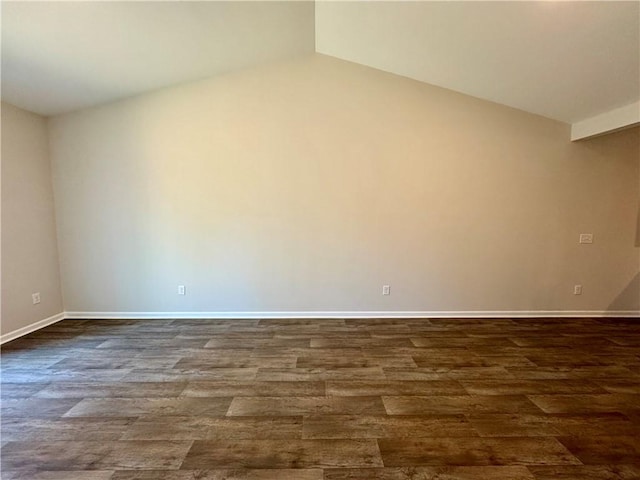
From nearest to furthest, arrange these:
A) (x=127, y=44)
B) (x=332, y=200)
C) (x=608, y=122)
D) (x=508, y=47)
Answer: (x=508, y=47), (x=127, y=44), (x=608, y=122), (x=332, y=200)

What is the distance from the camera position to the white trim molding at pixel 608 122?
3.27m

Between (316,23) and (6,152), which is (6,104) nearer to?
(6,152)

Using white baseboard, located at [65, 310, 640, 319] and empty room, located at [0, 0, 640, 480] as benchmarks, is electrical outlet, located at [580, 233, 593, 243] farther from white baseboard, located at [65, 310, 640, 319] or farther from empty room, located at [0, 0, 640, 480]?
white baseboard, located at [65, 310, 640, 319]

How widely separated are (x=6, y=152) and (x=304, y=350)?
3655mm

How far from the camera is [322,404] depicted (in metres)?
2.38

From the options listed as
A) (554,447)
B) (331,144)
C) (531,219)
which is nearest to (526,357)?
(554,447)

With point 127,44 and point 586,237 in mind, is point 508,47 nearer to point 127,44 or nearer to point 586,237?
point 586,237

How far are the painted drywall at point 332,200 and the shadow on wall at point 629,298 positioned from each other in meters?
0.08

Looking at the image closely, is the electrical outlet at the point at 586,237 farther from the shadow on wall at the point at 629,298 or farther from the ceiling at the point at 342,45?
the ceiling at the point at 342,45

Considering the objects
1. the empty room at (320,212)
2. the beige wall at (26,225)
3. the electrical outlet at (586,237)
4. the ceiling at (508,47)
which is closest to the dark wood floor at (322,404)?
the empty room at (320,212)

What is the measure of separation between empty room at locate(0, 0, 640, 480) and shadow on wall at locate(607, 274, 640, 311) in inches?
1.2

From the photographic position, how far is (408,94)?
400cm

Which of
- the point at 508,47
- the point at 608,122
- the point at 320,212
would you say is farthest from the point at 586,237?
the point at 320,212

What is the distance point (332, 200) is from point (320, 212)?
205 millimetres
